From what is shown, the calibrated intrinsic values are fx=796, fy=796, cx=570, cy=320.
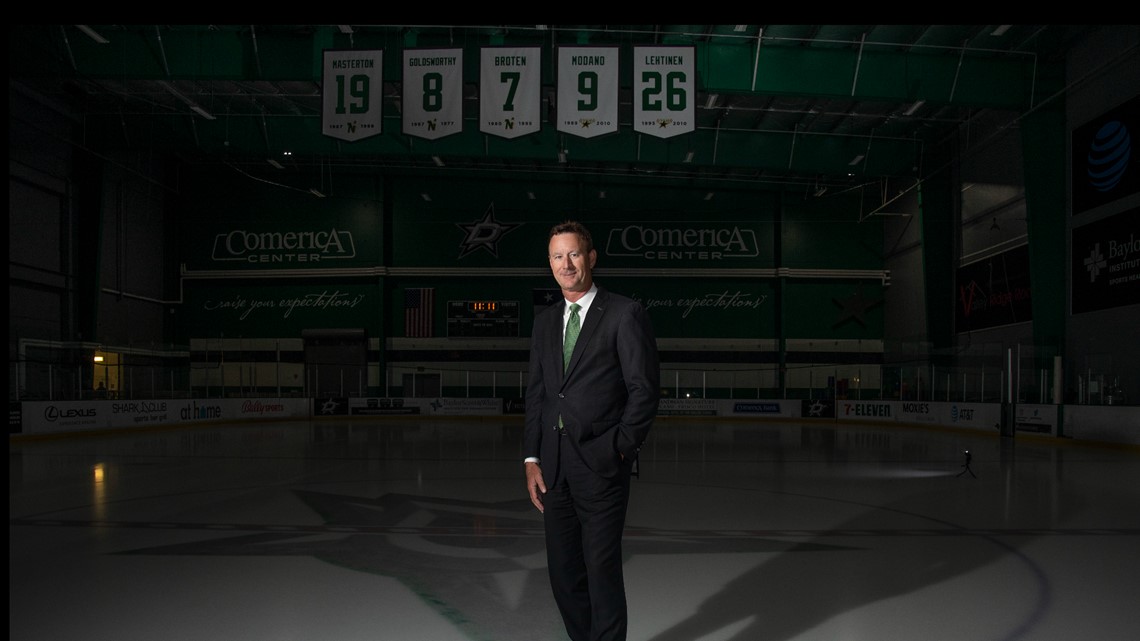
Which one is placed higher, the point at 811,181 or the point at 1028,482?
the point at 811,181

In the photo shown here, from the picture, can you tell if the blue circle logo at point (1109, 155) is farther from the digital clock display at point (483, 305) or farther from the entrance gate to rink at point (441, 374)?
the digital clock display at point (483, 305)

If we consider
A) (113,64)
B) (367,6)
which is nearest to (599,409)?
(367,6)

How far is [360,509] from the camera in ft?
23.7

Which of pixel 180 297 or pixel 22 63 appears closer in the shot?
pixel 22 63

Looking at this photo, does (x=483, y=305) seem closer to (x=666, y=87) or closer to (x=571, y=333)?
(x=666, y=87)

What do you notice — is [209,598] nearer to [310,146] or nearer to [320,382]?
[310,146]

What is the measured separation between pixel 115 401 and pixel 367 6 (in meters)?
19.3

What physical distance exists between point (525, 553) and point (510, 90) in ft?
28.0

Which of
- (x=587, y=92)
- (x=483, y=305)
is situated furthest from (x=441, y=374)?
(x=587, y=92)

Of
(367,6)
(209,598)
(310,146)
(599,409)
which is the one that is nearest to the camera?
(367,6)

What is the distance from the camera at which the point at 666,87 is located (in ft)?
38.8

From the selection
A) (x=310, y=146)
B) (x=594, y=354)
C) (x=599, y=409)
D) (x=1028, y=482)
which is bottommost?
(x=1028, y=482)

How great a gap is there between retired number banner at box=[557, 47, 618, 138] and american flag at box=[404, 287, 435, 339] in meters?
19.4

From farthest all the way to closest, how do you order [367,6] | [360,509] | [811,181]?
[811,181], [360,509], [367,6]
